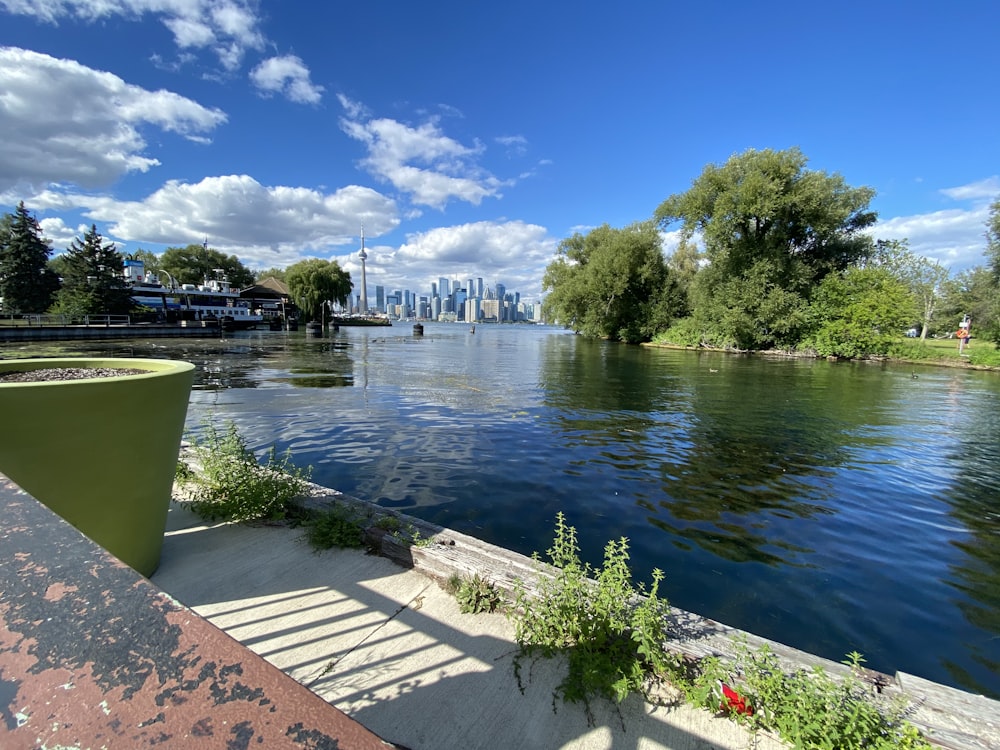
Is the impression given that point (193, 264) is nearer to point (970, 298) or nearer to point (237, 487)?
point (237, 487)

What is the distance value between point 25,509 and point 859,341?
4287 cm

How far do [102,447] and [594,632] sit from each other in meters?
3.41

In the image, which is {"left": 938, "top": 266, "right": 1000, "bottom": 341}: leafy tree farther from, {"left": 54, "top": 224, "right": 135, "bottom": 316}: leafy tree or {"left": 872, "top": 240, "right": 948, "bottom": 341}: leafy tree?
{"left": 54, "top": 224, "right": 135, "bottom": 316}: leafy tree

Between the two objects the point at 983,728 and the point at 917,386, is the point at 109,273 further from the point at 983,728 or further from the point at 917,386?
the point at 917,386

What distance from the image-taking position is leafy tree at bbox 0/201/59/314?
147 ft

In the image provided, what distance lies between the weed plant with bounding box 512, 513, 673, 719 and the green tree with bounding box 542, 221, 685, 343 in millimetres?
48117

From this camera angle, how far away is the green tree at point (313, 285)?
71.6 m

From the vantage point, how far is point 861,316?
33.0m

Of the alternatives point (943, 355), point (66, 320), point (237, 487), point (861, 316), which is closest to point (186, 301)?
point (66, 320)

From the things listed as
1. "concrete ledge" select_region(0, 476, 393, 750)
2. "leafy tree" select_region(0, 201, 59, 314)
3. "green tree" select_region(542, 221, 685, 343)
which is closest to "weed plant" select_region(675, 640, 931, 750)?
"concrete ledge" select_region(0, 476, 393, 750)

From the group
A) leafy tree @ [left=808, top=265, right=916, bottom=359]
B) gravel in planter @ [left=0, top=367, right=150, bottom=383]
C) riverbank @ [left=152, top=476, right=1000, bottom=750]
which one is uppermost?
leafy tree @ [left=808, top=265, right=916, bottom=359]

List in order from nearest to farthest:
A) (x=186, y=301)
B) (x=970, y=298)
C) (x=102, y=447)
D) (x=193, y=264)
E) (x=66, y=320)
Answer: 1. (x=102, y=447)
2. (x=66, y=320)
3. (x=970, y=298)
4. (x=186, y=301)
5. (x=193, y=264)

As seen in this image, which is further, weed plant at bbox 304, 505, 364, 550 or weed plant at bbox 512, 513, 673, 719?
weed plant at bbox 304, 505, 364, 550

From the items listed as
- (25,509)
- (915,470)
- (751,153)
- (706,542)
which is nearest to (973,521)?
(915,470)
